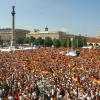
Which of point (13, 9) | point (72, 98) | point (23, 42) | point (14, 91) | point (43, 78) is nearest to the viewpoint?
point (72, 98)

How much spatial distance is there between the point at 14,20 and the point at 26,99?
77623 mm

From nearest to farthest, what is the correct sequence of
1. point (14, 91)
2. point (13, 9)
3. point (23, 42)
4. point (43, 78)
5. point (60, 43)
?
point (14, 91), point (43, 78), point (13, 9), point (60, 43), point (23, 42)

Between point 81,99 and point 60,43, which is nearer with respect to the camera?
point 81,99

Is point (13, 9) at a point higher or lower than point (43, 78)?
higher

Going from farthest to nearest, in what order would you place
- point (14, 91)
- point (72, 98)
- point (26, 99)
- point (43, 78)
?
point (43, 78)
point (14, 91)
point (72, 98)
point (26, 99)

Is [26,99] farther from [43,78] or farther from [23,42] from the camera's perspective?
[23,42]

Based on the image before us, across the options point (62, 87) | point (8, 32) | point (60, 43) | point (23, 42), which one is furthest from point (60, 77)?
point (8, 32)

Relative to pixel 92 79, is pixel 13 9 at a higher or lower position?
higher

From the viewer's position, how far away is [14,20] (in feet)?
308

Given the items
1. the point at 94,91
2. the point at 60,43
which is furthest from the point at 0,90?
the point at 60,43

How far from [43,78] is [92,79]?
3186mm

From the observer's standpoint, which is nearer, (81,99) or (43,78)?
(81,99)

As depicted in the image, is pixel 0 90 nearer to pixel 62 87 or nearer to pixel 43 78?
pixel 62 87

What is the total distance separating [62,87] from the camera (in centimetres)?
2011
